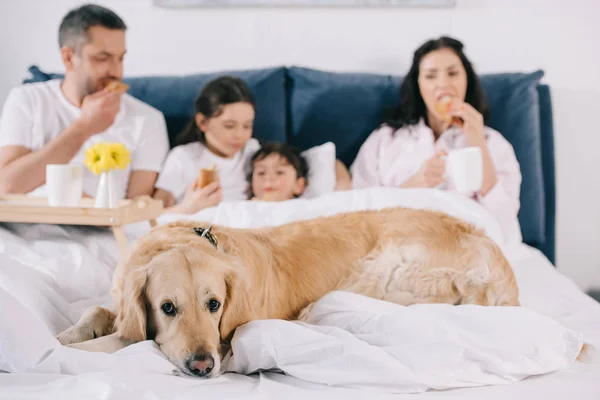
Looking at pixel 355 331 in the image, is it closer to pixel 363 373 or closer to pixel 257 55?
pixel 363 373

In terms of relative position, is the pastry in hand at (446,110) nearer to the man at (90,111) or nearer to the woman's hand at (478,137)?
the woman's hand at (478,137)

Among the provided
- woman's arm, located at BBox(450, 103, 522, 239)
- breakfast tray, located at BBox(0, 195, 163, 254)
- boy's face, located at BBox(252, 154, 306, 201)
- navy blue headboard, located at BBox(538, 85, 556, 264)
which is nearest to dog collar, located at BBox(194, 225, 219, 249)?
breakfast tray, located at BBox(0, 195, 163, 254)

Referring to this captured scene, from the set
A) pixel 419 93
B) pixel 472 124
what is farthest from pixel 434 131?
pixel 472 124

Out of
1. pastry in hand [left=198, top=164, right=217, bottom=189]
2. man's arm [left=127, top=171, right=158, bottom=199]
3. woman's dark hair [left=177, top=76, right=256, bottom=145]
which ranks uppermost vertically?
woman's dark hair [left=177, top=76, right=256, bottom=145]

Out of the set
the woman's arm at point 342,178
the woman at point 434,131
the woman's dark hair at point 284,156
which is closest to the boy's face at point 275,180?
the woman's dark hair at point 284,156

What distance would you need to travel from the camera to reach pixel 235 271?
1360mm

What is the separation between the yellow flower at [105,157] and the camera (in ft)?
6.95

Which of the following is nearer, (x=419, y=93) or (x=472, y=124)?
(x=472, y=124)

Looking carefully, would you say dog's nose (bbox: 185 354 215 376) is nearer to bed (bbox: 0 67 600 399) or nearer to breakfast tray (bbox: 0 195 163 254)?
bed (bbox: 0 67 600 399)

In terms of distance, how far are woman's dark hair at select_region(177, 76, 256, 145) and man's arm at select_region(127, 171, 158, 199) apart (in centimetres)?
22

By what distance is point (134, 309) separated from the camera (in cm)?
128

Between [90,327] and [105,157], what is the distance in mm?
874

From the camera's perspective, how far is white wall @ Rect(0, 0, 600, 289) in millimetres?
3094

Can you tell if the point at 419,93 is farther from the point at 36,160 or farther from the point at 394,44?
the point at 36,160
